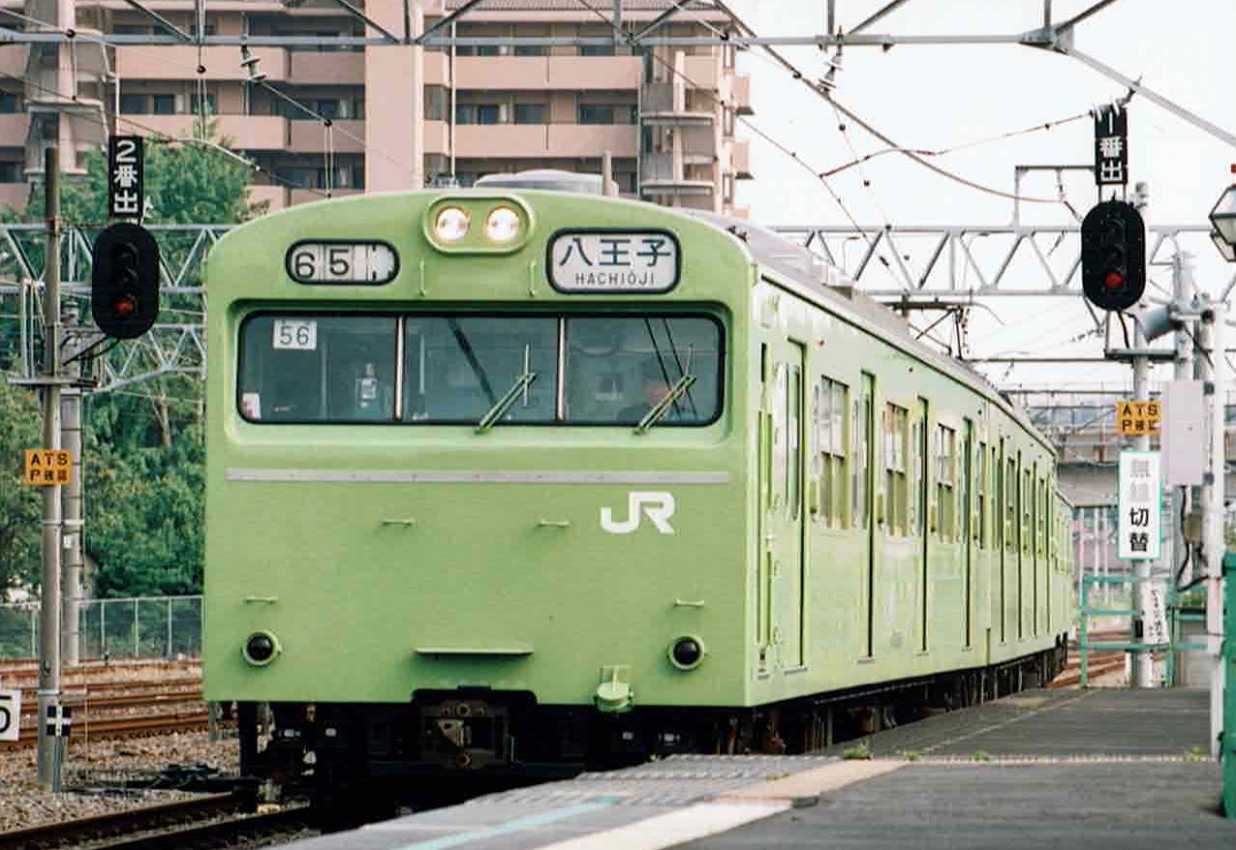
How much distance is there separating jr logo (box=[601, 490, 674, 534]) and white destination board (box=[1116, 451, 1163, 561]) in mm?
22350

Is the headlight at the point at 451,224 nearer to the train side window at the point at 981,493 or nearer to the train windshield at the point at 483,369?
the train windshield at the point at 483,369

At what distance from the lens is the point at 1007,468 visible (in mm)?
24297

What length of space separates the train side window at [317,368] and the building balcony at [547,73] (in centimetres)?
7052

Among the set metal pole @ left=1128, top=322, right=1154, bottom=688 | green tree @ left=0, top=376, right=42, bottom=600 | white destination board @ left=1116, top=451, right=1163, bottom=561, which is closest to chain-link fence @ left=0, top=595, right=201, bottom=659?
green tree @ left=0, top=376, right=42, bottom=600

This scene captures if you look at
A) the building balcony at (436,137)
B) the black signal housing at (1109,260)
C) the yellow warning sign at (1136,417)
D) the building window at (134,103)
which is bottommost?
the yellow warning sign at (1136,417)

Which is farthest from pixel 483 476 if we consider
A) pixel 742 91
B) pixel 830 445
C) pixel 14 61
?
pixel 742 91

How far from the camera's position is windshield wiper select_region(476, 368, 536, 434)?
1304 cm

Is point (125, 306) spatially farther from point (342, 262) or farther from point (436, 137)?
point (436, 137)

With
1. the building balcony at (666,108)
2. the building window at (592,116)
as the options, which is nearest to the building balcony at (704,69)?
the building balcony at (666,108)

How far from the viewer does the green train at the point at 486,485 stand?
1296cm

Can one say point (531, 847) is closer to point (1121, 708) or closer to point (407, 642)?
point (407, 642)

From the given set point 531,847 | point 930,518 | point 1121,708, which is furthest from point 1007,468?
point 531,847

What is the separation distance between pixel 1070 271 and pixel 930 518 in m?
24.3

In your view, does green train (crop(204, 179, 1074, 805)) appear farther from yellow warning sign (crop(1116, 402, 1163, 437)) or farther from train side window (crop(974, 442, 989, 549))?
yellow warning sign (crop(1116, 402, 1163, 437))
